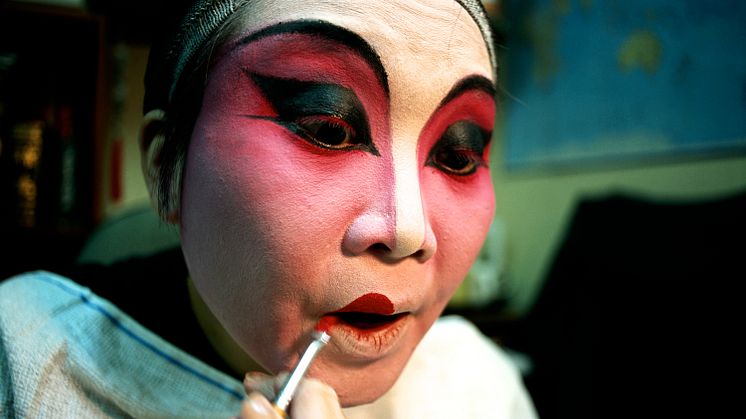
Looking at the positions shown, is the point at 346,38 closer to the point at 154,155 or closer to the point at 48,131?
the point at 154,155

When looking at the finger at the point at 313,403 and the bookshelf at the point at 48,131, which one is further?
the bookshelf at the point at 48,131

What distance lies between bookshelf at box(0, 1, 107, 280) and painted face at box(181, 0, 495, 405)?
837mm

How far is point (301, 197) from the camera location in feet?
1.54

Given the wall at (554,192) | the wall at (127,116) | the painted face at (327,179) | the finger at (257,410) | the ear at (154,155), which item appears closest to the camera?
the finger at (257,410)

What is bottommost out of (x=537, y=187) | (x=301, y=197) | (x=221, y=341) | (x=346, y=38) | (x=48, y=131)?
(x=537, y=187)

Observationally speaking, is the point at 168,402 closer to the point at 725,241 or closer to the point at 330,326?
the point at 330,326

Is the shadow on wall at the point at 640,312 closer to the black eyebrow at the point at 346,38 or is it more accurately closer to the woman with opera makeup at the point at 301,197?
the woman with opera makeup at the point at 301,197

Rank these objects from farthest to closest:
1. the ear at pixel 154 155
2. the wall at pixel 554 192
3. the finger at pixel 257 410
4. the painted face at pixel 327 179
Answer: the wall at pixel 554 192
the ear at pixel 154 155
the painted face at pixel 327 179
the finger at pixel 257 410

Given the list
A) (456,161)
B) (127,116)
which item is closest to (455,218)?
(456,161)

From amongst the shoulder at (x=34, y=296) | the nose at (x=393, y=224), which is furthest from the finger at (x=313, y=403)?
the shoulder at (x=34, y=296)

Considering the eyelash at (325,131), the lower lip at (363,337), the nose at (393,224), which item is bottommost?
the lower lip at (363,337)

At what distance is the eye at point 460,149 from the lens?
534 mm

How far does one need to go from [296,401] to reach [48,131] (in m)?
1.12

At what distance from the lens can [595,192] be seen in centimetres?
171
